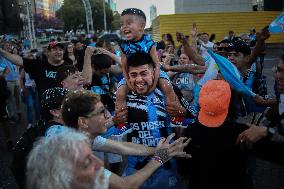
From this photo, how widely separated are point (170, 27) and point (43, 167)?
87.3ft

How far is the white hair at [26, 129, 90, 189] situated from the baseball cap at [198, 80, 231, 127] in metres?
0.94

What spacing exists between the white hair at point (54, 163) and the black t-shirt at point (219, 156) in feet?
3.14

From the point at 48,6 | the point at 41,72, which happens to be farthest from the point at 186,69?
the point at 48,6

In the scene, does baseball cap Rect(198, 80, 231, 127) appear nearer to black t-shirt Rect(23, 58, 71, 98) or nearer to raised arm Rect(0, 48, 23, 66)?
black t-shirt Rect(23, 58, 71, 98)

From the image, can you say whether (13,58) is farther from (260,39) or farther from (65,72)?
(260,39)

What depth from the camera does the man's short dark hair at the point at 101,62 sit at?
4.68 meters

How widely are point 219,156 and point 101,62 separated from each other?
283cm

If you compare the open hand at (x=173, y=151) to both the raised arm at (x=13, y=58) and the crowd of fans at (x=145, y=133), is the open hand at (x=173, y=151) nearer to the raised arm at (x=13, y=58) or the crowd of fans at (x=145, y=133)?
the crowd of fans at (x=145, y=133)

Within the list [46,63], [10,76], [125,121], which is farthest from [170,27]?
[125,121]

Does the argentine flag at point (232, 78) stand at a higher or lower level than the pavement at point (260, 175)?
higher

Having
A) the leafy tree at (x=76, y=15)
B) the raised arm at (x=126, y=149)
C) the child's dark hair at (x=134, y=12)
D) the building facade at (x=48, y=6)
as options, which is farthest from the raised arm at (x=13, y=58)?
the building facade at (x=48, y=6)

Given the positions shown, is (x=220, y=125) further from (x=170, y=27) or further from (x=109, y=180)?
(x=170, y=27)

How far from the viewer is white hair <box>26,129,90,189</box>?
1.52 meters

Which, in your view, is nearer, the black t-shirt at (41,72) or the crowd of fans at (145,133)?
the crowd of fans at (145,133)
